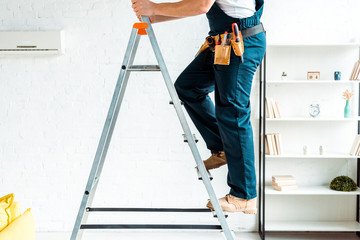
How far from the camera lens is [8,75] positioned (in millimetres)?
4180

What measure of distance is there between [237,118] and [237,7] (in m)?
0.56

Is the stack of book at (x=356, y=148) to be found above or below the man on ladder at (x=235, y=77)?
below

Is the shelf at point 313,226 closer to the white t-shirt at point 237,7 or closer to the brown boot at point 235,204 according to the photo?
the brown boot at point 235,204

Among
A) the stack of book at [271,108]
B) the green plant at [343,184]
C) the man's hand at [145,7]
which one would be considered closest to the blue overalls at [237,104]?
the man's hand at [145,7]

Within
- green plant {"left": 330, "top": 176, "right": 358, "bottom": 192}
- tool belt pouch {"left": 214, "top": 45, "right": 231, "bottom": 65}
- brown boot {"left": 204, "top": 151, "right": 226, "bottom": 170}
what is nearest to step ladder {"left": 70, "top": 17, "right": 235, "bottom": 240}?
tool belt pouch {"left": 214, "top": 45, "right": 231, "bottom": 65}

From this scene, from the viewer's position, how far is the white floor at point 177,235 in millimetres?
4137

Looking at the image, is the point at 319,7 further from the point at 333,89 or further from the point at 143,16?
the point at 143,16

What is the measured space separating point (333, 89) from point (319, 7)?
32.8 inches

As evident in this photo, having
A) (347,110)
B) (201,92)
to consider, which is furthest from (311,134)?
(201,92)

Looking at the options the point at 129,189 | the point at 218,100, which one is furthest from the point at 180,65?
the point at 218,100

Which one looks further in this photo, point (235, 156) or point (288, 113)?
point (288, 113)

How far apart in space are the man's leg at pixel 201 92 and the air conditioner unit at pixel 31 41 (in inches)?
81.6

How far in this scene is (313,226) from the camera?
4117 mm

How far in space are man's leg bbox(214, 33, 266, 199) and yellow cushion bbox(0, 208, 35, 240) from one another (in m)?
1.16
